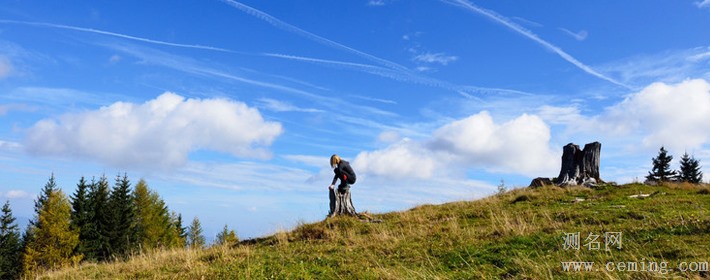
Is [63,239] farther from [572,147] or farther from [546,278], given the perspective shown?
[546,278]

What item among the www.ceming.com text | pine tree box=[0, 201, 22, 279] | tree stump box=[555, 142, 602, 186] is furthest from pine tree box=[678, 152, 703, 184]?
pine tree box=[0, 201, 22, 279]

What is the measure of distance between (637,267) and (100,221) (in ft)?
183

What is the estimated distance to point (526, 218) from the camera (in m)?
13.7

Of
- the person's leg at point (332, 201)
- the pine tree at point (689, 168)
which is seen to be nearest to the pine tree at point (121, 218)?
the person's leg at point (332, 201)

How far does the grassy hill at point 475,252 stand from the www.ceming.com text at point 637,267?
0.02 meters

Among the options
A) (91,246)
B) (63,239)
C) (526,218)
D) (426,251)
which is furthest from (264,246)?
(91,246)

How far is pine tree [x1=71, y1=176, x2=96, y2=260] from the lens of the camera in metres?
46.6

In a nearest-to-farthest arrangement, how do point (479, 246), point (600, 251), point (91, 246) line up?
point (600, 251)
point (479, 246)
point (91, 246)

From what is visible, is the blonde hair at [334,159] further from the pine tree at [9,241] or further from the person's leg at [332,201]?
the pine tree at [9,241]

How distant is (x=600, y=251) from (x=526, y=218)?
19.0ft

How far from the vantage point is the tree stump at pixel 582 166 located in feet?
84.5

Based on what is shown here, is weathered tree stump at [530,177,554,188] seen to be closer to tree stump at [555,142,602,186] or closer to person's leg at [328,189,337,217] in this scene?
tree stump at [555,142,602,186]

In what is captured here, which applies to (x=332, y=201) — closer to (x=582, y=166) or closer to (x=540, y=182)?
(x=540, y=182)

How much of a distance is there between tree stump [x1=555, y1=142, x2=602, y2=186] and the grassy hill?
384 inches
